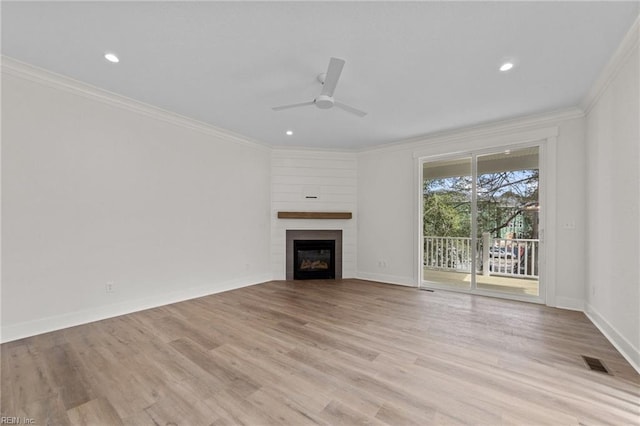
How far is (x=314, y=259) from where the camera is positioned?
17.6 ft

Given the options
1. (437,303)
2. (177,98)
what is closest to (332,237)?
(437,303)

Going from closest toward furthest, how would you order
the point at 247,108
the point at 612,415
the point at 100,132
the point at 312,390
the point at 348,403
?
the point at 612,415 → the point at 348,403 → the point at 312,390 → the point at 100,132 → the point at 247,108

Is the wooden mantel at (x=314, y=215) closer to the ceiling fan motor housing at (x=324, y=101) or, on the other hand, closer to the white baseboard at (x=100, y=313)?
the white baseboard at (x=100, y=313)

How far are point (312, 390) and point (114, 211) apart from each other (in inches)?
119

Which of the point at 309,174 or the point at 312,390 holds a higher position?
the point at 309,174

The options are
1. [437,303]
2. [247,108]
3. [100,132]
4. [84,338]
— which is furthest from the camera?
[437,303]

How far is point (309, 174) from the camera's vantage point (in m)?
5.25

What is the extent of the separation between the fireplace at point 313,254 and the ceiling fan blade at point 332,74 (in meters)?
3.17

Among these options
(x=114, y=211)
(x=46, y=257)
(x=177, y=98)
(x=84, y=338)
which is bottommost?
(x=84, y=338)

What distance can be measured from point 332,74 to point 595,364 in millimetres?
3190

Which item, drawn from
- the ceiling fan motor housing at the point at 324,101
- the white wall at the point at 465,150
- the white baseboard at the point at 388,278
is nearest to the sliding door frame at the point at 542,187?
the white wall at the point at 465,150

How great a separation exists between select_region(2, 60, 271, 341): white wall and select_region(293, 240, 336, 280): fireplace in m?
1.24

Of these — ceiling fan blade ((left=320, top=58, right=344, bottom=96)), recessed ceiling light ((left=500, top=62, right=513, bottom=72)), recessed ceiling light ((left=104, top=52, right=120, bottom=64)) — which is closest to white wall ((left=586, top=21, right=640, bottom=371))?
recessed ceiling light ((left=500, top=62, right=513, bottom=72))

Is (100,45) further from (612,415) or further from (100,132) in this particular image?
(612,415)
